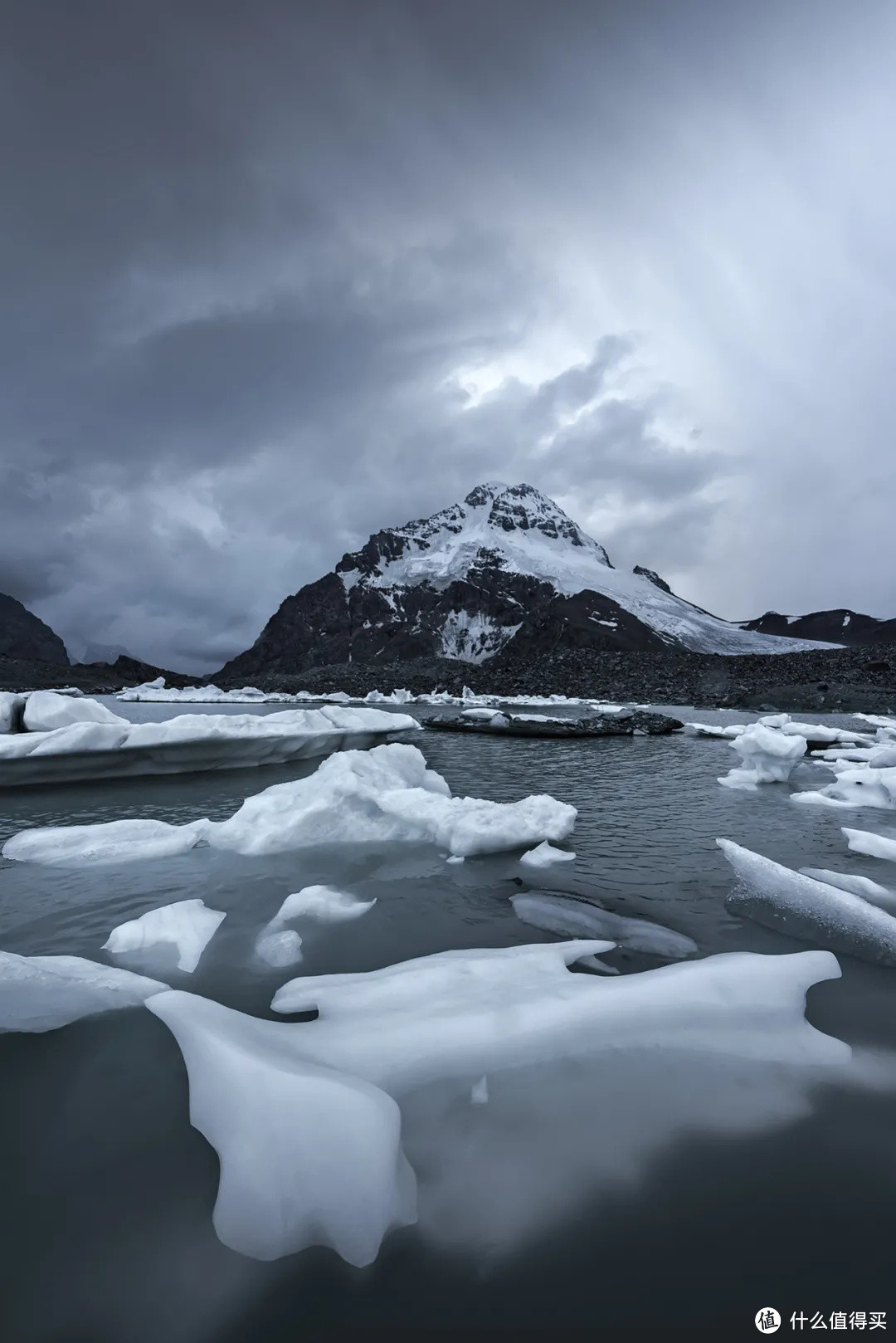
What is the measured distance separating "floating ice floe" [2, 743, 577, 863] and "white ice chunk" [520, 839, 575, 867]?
0.26 m

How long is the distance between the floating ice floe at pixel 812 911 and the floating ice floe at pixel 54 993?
3680 millimetres

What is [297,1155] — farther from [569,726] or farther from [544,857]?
[569,726]

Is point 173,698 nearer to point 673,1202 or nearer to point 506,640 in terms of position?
point 673,1202

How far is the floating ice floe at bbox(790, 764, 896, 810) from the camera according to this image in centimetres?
739

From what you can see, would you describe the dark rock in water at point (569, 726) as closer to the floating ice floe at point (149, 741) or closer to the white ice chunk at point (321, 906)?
the floating ice floe at point (149, 741)

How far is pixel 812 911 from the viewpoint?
348 centimetres

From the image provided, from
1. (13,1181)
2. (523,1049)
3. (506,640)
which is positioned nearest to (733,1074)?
(523,1049)

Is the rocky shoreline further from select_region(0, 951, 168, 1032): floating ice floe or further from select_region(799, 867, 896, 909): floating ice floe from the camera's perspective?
select_region(0, 951, 168, 1032): floating ice floe

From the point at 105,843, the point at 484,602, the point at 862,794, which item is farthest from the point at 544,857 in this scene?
the point at 484,602

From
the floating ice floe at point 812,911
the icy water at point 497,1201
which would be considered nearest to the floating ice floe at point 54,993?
the icy water at point 497,1201

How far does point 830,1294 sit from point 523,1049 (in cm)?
102

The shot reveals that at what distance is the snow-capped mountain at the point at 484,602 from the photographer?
4277 inches

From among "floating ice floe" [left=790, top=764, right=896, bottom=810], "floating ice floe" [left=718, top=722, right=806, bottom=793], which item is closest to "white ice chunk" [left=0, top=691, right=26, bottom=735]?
"floating ice floe" [left=718, top=722, right=806, bottom=793]

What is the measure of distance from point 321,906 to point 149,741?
753cm
